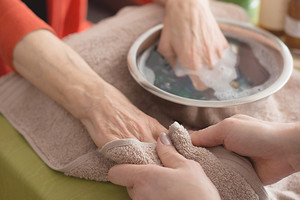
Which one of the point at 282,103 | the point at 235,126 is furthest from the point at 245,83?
the point at 235,126

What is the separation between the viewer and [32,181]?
0.80 m

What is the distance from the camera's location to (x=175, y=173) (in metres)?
0.65

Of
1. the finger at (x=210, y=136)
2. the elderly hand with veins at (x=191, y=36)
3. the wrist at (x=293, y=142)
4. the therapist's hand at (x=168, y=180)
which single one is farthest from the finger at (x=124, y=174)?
the elderly hand with veins at (x=191, y=36)

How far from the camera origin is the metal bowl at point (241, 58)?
791mm

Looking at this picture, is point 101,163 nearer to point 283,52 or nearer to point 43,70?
point 43,70

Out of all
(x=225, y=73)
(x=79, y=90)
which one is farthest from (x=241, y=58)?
(x=79, y=90)

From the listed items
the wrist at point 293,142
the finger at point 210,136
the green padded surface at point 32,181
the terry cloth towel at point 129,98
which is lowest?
the green padded surface at point 32,181

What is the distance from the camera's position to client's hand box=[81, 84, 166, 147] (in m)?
0.79

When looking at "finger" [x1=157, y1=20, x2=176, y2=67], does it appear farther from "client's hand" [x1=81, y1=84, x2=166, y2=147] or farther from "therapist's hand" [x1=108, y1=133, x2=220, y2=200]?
"therapist's hand" [x1=108, y1=133, x2=220, y2=200]

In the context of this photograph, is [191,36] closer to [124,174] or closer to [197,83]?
[197,83]

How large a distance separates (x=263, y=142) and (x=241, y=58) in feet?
1.29

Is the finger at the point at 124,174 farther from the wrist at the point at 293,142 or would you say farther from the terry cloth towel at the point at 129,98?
the wrist at the point at 293,142

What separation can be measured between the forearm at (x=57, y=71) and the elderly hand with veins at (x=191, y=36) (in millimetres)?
224

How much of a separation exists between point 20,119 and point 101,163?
0.26m
